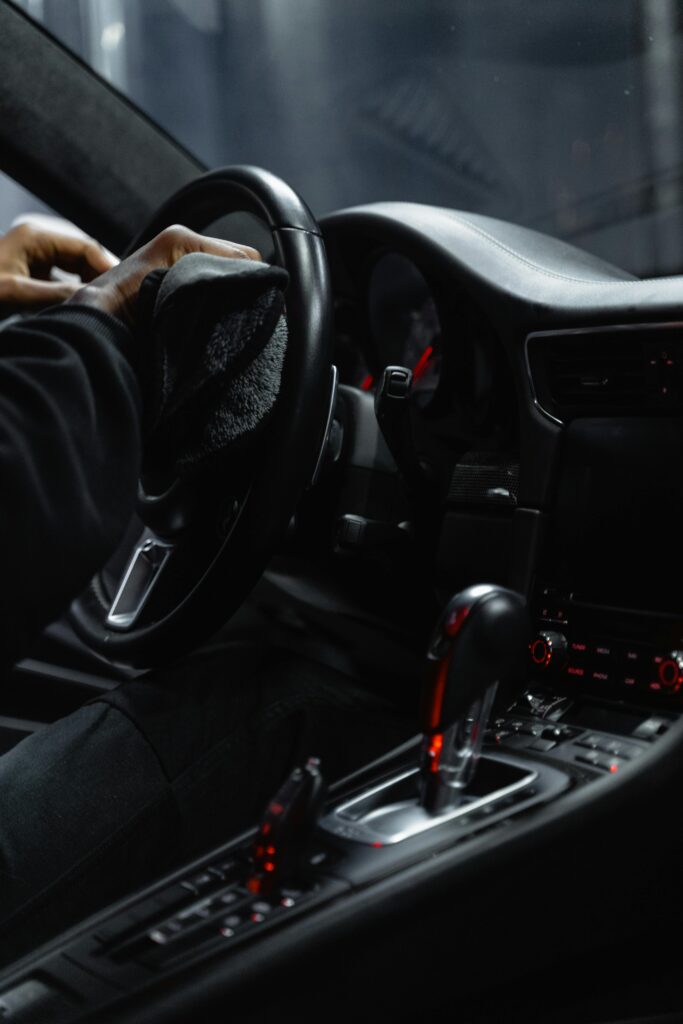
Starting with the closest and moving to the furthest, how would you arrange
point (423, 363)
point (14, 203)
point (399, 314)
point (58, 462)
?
point (58, 462)
point (423, 363)
point (399, 314)
point (14, 203)

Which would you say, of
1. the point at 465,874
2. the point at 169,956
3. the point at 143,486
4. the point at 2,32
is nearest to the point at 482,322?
Result: the point at 143,486

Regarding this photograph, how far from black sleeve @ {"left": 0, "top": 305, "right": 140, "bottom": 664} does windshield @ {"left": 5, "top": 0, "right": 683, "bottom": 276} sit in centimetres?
106

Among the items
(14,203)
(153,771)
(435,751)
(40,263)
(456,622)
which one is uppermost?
(14,203)

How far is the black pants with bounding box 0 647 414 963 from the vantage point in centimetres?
101

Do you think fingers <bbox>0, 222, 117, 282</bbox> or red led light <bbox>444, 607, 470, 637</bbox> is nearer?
red led light <bbox>444, 607, 470, 637</bbox>

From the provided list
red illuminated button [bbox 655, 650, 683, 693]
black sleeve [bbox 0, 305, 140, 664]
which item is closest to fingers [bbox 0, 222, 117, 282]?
black sleeve [bbox 0, 305, 140, 664]

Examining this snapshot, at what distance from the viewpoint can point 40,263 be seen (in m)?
0.97

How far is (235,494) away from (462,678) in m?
0.33

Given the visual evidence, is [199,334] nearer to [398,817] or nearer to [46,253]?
[46,253]

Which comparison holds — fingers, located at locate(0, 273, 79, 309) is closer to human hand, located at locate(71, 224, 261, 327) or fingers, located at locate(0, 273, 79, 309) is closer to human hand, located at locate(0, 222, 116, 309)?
human hand, located at locate(0, 222, 116, 309)

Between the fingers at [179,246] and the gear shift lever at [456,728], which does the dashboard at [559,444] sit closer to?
the gear shift lever at [456,728]

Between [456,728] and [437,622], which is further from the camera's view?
[437,622]

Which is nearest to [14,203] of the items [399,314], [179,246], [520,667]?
[399,314]

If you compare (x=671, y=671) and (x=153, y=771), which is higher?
(x=671, y=671)
